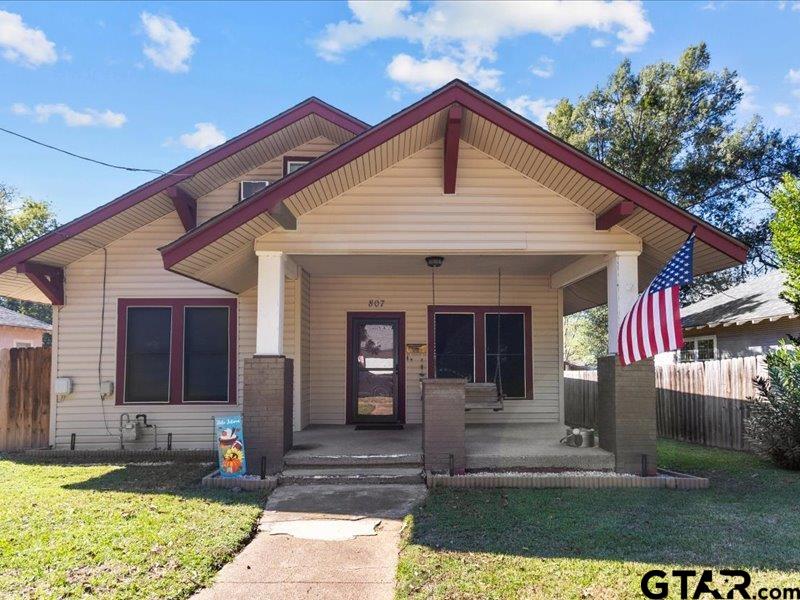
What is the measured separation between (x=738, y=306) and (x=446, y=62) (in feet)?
45.2

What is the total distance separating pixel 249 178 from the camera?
34.6ft

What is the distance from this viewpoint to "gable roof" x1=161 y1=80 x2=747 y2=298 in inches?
280

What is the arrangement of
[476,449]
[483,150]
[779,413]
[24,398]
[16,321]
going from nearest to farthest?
[483,150] < [476,449] < [779,413] < [24,398] < [16,321]

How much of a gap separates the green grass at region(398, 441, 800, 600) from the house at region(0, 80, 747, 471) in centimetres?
114

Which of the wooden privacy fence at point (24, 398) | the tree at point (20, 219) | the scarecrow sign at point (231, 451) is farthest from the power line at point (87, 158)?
the tree at point (20, 219)

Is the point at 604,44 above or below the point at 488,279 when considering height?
above

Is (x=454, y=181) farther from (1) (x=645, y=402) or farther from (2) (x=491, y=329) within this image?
(2) (x=491, y=329)

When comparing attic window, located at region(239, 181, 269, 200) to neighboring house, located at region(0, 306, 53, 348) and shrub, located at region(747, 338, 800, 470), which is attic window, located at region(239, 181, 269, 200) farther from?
neighboring house, located at region(0, 306, 53, 348)

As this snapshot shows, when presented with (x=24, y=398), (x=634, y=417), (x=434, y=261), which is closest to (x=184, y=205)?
(x=434, y=261)

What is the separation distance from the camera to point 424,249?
777 centimetres

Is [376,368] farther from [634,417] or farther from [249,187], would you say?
[634,417]

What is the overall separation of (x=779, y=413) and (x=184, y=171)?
9276mm

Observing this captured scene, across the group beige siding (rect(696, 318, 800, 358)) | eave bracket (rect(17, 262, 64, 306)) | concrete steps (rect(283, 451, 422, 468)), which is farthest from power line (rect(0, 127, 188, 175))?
beige siding (rect(696, 318, 800, 358))

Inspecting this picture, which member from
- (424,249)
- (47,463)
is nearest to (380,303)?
(424,249)
